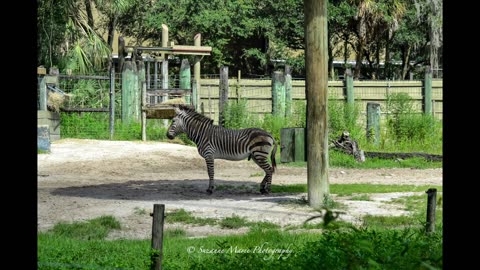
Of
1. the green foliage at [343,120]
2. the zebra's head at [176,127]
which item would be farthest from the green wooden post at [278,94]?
the zebra's head at [176,127]

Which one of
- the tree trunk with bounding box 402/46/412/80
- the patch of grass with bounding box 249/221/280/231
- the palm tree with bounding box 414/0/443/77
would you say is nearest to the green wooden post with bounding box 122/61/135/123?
the patch of grass with bounding box 249/221/280/231

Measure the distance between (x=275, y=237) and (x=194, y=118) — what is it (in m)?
6.12

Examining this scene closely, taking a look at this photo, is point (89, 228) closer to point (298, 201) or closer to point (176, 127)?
point (298, 201)

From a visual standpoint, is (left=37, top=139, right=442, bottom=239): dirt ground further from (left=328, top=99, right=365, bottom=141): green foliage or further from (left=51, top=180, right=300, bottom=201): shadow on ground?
(left=328, top=99, right=365, bottom=141): green foliage

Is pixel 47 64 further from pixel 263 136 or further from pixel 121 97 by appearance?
pixel 263 136

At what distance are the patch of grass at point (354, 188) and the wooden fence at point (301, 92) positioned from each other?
31.3 ft

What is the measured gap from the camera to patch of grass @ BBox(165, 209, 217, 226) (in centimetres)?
1082

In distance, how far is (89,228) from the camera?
10.3m

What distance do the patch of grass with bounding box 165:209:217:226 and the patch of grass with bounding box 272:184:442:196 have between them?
3.12 meters

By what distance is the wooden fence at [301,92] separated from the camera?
Result: 2614cm

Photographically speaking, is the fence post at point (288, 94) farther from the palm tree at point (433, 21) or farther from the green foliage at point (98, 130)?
the palm tree at point (433, 21)

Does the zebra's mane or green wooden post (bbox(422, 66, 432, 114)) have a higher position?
green wooden post (bbox(422, 66, 432, 114))

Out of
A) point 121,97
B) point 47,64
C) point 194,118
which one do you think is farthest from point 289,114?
point 194,118
